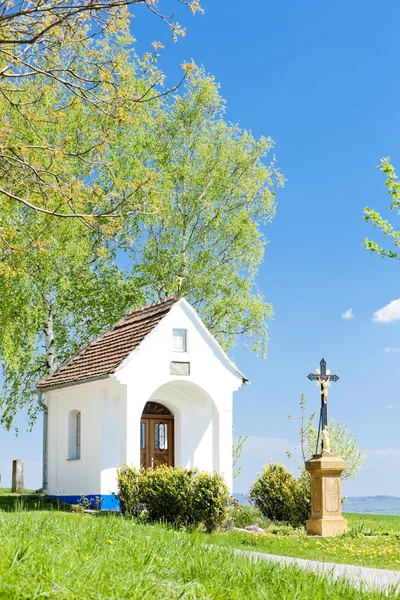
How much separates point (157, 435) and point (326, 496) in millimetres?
6827

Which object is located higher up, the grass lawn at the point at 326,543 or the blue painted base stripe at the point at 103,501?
the blue painted base stripe at the point at 103,501

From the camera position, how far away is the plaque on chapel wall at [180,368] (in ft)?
73.9

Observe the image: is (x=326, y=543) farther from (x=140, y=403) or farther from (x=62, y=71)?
(x=62, y=71)

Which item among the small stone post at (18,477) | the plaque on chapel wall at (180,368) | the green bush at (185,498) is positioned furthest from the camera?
the small stone post at (18,477)

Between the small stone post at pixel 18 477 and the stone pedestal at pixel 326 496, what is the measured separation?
1463 centimetres

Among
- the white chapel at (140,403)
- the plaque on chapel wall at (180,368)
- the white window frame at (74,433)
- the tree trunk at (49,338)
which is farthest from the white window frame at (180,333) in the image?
the tree trunk at (49,338)

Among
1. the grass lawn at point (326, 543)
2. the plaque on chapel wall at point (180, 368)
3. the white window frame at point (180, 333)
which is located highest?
the white window frame at point (180, 333)

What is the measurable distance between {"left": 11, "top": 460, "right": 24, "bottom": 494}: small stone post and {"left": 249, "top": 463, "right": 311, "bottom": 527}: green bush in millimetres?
12048

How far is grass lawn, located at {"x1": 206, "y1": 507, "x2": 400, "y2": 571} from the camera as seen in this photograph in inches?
562

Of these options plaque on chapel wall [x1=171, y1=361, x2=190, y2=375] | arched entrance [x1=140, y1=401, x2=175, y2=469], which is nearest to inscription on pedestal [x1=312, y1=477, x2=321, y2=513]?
plaque on chapel wall [x1=171, y1=361, x2=190, y2=375]

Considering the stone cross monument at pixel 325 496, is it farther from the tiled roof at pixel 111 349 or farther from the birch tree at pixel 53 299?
the birch tree at pixel 53 299

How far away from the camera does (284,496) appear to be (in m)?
21.4

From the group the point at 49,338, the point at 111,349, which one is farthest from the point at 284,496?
the point at 49,338

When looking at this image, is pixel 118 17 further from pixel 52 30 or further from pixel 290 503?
pixel 290 503
